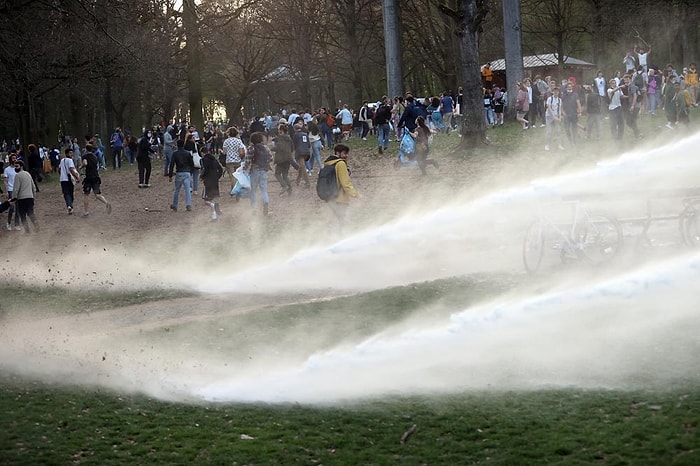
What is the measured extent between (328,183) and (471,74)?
1315 cm

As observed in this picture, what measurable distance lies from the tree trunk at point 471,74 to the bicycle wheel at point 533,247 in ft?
48.1

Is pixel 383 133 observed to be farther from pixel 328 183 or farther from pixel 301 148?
pixel 328 183

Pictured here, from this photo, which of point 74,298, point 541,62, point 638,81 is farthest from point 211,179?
point 541,62

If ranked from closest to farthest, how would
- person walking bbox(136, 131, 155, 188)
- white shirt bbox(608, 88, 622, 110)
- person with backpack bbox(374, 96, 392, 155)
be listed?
1. white shirt bbox(608, 88, 622, 110)
2. person with backpack bbox(374, 96, 392, 155)
3. person walking bbox(136, 131, 155, 188)

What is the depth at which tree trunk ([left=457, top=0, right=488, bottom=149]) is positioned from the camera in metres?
29.2

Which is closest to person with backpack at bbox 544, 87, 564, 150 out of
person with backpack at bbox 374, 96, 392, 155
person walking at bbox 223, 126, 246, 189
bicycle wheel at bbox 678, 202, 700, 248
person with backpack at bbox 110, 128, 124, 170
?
person with backpack at bbox 374, 96, 392, 155

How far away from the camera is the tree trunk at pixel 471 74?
29188 mm

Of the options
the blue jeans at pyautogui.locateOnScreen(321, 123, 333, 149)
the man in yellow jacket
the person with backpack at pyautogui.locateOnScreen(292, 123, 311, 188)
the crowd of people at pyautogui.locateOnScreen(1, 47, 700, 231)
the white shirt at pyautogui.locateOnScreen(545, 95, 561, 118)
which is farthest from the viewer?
the blue jeans at pyautogui.locateOnScreen(321, 123, 333, 149)

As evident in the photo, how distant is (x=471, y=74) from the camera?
30.0 metres

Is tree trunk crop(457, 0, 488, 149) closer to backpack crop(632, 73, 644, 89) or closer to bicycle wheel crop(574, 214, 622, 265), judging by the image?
backpack crop(632, 73, 644, 89)

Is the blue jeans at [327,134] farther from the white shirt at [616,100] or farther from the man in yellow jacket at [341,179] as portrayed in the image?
the man in yellow jacket at [341,179]

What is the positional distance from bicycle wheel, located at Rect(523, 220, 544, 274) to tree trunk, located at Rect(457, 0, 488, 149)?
14.7m

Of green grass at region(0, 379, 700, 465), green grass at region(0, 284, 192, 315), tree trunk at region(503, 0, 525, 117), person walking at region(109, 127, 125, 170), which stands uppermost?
tree trunk at region(503, 0, 525, 117)

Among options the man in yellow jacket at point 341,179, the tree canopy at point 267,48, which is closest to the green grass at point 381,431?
the man in yellow jacket at point 341,179
